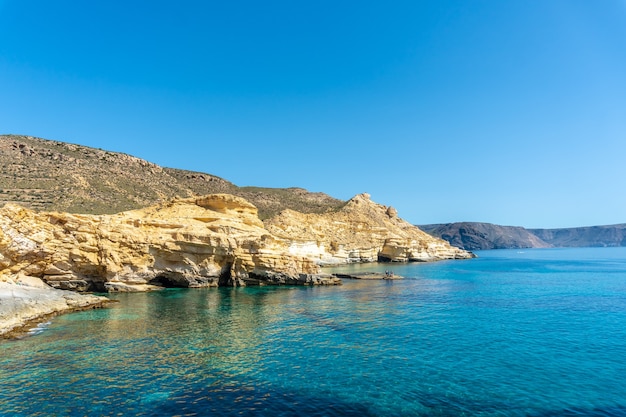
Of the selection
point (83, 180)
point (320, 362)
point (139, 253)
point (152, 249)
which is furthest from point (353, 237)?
point (320, 362)

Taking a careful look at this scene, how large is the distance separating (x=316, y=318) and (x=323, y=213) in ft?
294

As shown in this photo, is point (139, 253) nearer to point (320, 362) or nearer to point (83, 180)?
point (320, 362)

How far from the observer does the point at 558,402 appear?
13.7m

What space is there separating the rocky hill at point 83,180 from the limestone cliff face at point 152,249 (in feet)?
67.0

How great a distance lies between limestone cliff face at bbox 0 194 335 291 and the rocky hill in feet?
67.0

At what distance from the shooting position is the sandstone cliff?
36344 millimetres

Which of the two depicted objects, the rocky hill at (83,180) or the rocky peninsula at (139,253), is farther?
the rocky hill at (83,180)

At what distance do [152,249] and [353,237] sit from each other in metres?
73.1

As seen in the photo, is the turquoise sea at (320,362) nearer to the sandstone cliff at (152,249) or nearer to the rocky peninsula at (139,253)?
the rocky peninsula at (139,253)

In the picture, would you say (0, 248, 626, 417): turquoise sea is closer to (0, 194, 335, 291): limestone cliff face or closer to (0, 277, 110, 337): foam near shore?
(0, 277, 110, 337): foam near shore

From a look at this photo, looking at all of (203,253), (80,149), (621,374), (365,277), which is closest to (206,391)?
(621,374)

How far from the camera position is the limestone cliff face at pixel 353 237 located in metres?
91.2

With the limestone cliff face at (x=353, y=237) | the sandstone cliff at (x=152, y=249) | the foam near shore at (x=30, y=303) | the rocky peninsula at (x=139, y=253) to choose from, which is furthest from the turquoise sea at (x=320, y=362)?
the limestone cliff face at (x=353, y=237)

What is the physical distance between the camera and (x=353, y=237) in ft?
359
